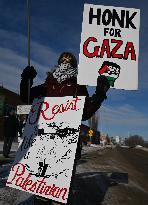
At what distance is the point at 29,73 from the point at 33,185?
1169 mm

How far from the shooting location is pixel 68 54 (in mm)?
4426

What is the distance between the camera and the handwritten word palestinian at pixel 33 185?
3.72 meters

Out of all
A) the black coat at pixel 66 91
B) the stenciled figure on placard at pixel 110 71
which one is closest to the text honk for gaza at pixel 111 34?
the stenciled figure on placard at pixel 110 71

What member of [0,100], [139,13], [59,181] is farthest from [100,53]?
[0,100]

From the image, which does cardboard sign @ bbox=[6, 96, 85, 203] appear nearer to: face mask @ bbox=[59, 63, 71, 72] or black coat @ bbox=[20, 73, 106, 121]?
black coat @ bbox=[20, 73, 106, 121]

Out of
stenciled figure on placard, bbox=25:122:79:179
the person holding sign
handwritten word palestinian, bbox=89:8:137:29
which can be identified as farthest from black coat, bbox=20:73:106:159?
handwritten word palestinian, bbox=89:8:137:29

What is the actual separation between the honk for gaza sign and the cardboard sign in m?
0.46

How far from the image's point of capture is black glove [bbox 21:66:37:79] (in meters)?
4.27

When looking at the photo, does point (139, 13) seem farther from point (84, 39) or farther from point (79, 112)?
point (79, 112)

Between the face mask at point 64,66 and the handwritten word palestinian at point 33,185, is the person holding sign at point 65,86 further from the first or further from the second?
the handwritten word palestinian at point 33,185

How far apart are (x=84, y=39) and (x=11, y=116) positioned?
8679 mm

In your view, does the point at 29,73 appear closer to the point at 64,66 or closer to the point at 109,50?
the point at 64,66

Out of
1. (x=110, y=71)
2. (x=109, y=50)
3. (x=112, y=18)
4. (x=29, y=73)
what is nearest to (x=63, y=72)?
(x=29, y=73)

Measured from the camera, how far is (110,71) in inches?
173
